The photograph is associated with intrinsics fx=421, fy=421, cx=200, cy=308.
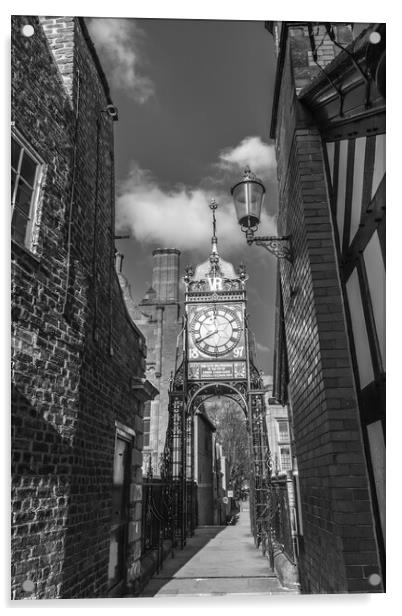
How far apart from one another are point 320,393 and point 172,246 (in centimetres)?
276

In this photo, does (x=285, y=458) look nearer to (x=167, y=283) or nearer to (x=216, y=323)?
(x=167, y=283)

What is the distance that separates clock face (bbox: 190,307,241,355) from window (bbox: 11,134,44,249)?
464 inches

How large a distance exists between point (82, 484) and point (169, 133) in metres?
3.85

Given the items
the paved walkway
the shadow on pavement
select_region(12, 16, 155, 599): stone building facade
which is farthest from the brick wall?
the shadow on pavement

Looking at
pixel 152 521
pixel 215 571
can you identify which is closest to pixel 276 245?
pixel 215 571

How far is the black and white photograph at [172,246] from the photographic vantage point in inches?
121

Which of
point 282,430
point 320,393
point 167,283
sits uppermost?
point 167,283

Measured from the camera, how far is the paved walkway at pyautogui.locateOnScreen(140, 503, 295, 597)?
635cm

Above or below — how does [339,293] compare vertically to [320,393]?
above

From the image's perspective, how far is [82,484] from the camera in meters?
4.36

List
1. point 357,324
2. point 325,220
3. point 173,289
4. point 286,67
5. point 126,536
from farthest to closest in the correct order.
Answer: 1. point 173,289
2. point 126,536
3. point 286,67
4. point 325,220
5. point 357,324

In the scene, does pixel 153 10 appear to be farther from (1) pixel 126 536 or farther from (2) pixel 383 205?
(1) pixel 126 536

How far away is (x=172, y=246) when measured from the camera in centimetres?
528
